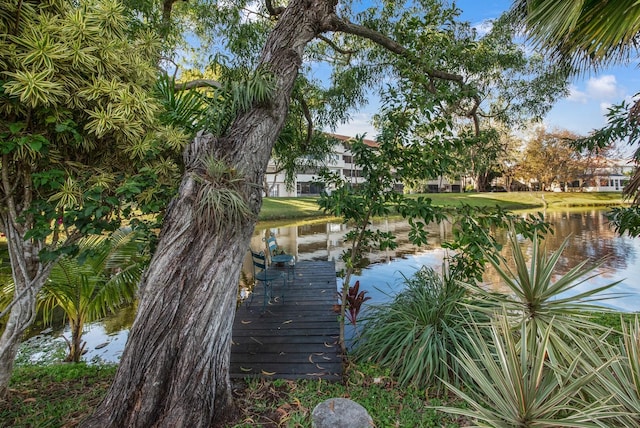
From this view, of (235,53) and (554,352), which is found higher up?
(235,53)

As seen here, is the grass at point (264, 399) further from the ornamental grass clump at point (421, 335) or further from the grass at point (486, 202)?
the grass at point (486, 202)

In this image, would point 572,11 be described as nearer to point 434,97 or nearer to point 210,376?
point 434,97

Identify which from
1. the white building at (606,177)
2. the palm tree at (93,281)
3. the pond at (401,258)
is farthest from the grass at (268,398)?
the white building at (606,177)

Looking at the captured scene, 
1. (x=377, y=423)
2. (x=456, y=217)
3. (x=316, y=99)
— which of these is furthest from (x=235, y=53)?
(x=377, y=423)

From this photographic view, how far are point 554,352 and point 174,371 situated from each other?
2.30m

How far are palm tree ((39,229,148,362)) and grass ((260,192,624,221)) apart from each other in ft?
43.5

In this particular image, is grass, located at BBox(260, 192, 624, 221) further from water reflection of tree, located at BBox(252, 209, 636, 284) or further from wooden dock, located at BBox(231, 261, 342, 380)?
wooden dock, located at BBox(231, 261, 342, 380)

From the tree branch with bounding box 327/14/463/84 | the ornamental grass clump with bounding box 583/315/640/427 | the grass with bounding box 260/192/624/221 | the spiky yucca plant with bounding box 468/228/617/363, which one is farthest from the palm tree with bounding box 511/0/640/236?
the grass with bounding box 260/192/624/221

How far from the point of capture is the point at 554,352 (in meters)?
1.46

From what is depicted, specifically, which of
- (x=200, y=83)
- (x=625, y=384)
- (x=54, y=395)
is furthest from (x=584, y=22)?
(x=54, y=395)

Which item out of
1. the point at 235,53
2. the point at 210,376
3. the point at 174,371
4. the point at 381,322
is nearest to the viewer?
the point at 174,371

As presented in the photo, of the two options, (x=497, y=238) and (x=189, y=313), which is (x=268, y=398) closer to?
(x=189, y=313)

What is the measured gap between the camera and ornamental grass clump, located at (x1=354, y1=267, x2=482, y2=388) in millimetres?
3002

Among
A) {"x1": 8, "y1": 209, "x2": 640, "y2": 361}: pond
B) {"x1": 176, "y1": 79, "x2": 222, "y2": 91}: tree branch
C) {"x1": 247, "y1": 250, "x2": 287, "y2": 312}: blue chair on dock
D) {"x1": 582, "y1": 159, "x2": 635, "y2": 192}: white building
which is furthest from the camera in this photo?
{"x1": 582, "y1": 159, "x2": 635, "y2": 192}: white building
